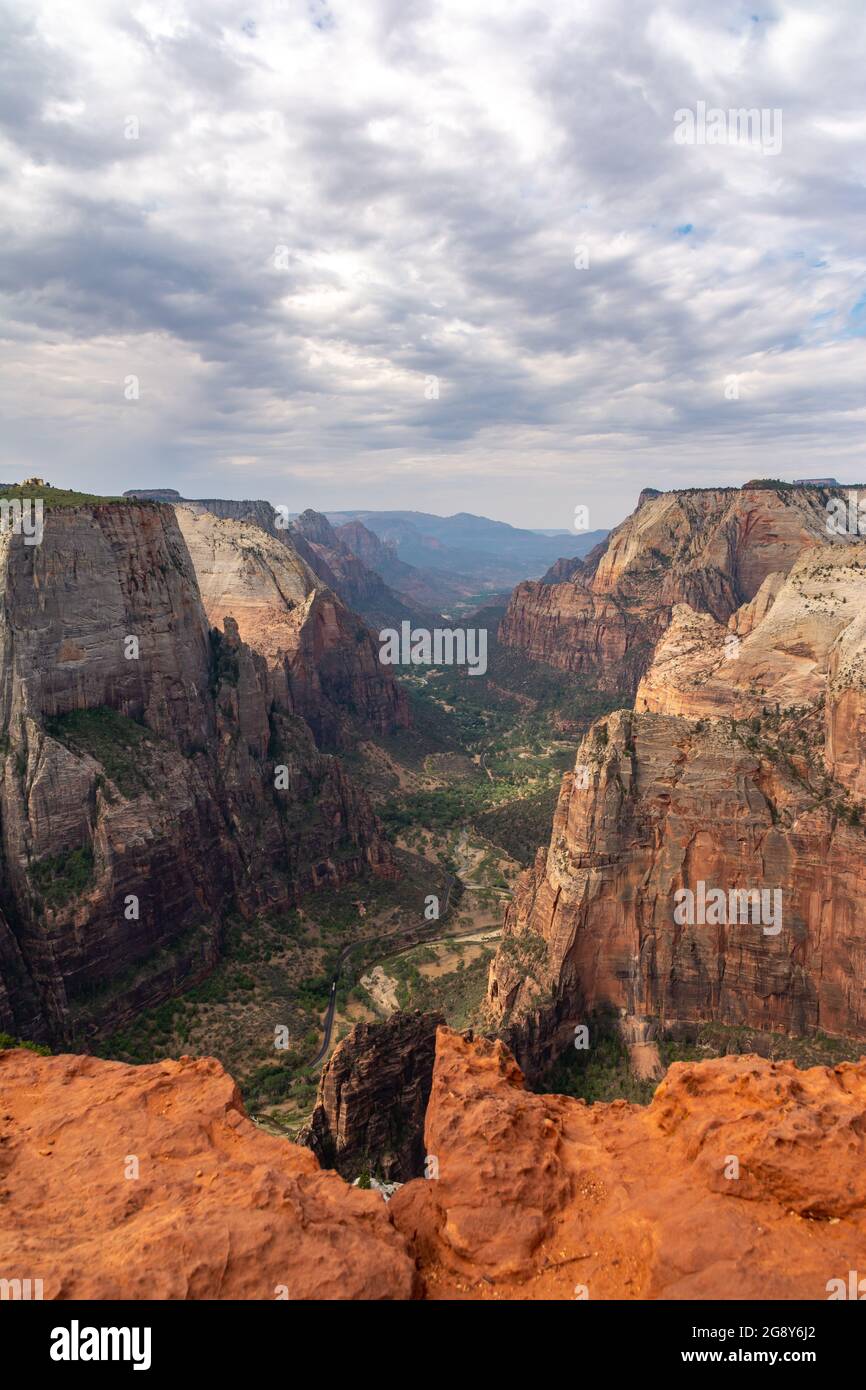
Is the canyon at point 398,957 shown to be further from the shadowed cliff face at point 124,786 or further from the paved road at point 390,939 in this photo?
the paved road at point 390,939

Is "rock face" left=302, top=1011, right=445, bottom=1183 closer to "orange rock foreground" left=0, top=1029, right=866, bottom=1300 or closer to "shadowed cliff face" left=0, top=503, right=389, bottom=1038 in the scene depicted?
"orange rock foreground" left=0, top=1029, right=866, bottom=1300

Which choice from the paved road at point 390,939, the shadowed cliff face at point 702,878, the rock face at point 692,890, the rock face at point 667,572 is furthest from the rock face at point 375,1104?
the rock face at point 667,572

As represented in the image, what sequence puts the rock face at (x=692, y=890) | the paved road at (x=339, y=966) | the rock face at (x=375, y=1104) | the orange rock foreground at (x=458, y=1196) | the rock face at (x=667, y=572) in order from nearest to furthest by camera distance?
the orange rock foreground at (x=458, y=1196)
the rock face at (x=375, y=1104)
the rock face at (x=692, y=890)
the paved road at (x=339, y=966)
the rock face at (x=667, y=572)

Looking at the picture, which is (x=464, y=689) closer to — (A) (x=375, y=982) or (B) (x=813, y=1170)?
(A) (x=375, y=982)

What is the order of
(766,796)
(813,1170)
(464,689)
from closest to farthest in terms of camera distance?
(813,1170), (766,796), (464,689)

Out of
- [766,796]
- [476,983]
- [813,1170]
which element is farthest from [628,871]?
[813,1170]

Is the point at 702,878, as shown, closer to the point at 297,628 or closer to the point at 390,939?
the point at 390,939
